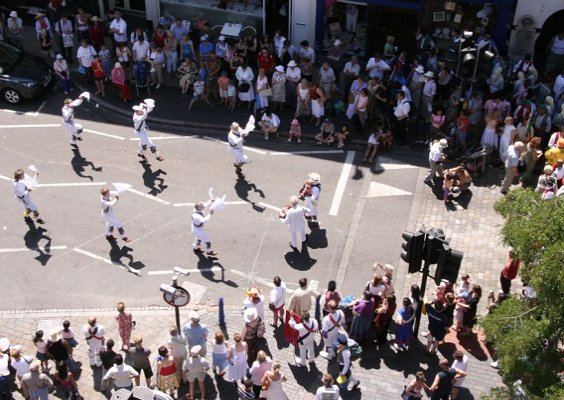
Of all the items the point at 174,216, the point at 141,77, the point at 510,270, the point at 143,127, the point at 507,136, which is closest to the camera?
the point at 510,270

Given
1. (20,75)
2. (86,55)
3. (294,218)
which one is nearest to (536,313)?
(294,218)

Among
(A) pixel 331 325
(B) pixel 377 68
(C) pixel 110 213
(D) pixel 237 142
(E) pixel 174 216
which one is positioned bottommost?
(E) pixel 174 216

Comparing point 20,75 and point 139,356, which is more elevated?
point 20,75

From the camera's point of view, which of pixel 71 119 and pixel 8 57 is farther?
pixel 8 57

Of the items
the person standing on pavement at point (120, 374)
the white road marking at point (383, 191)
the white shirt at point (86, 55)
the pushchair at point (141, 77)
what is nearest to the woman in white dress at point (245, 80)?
the pushchair at point (141, 77)

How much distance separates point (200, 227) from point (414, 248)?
16.7ft

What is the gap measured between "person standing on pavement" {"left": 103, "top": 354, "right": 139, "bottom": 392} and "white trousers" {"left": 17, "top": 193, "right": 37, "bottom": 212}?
5.92 metres

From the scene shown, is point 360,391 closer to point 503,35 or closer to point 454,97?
point 454,97

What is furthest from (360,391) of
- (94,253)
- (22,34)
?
(22,34)

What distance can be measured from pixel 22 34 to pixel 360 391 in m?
18.5

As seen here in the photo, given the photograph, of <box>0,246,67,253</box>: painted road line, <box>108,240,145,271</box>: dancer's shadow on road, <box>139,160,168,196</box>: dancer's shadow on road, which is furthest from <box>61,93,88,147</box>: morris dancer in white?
<box>108,240,145,271</box>: dancer's shadow on road

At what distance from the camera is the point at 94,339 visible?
46.4 ft

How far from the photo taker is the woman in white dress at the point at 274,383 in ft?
41.8

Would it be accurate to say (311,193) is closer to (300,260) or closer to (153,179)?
(300,260)
